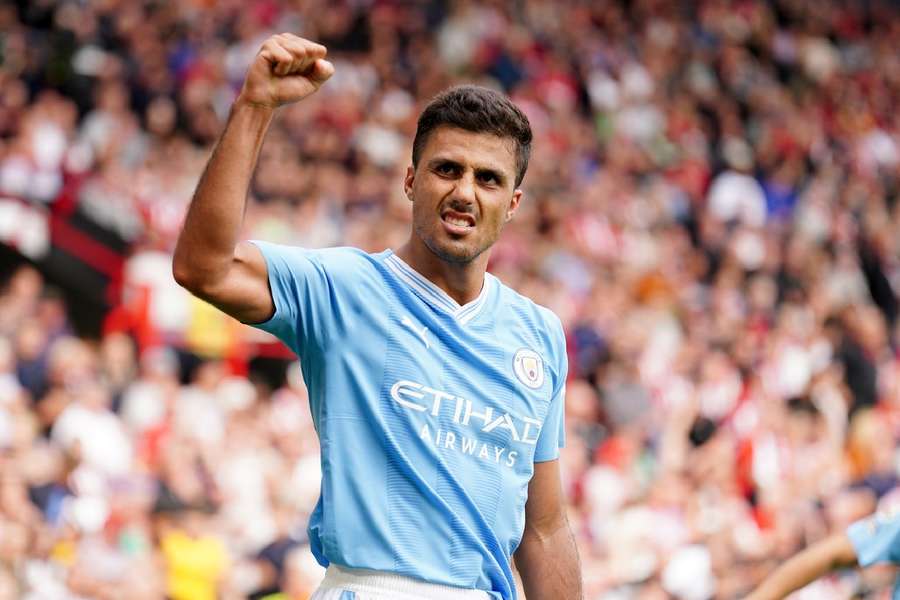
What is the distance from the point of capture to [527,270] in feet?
47.2

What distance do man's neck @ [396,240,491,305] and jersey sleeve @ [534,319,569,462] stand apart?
34 cm

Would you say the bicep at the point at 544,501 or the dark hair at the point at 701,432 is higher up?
the bicep at the point at 544,501

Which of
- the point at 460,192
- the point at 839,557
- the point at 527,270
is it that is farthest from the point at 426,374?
A: the point at 527,270

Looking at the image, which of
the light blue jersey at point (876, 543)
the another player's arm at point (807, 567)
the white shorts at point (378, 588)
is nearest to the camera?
the white shorts at point (378, 588)

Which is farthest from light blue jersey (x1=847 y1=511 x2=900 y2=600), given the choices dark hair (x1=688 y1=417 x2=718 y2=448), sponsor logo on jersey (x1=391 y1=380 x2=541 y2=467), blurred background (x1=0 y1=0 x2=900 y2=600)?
dark hair (x1=688 y1=417 x2=718 y2=448)

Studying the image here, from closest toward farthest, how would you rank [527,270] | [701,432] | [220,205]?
[220,205], [701,432], [527,270]

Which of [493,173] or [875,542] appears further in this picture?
[875,542]

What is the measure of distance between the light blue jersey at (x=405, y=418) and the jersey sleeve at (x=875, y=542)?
2.02 m

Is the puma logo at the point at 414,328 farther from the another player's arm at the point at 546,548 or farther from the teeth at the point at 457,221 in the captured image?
the another player's arm at the point at 546,548

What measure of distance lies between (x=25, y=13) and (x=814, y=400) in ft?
28.3

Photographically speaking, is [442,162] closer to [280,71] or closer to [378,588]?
[280,71]

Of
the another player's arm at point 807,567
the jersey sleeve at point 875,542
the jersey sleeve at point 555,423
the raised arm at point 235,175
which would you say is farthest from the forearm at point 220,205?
the jersey sleeve at point 875,542

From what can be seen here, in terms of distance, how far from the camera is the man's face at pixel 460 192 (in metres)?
3.70

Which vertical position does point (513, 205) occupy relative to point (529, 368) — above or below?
above
